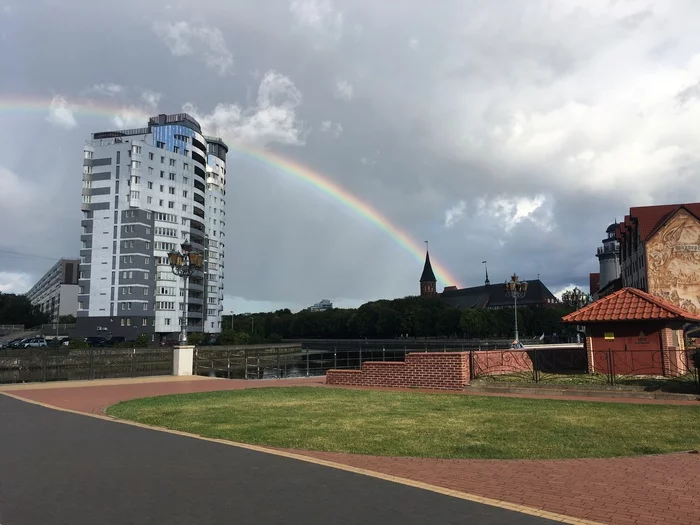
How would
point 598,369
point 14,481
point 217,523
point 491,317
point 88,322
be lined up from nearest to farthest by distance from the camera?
1. point 217,523
2. point 14,481
3. point 598,369
4. point 88,322
5. point 491,317

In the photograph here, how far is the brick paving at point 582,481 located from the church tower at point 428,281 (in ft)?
546

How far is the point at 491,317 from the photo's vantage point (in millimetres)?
108188

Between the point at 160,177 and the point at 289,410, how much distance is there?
83065 millimetres

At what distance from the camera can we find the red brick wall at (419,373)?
16.9 metres

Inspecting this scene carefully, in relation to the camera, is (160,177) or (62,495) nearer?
(62,495)

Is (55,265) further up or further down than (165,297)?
further up

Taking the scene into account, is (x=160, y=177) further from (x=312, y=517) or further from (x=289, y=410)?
(x=312, y=517)

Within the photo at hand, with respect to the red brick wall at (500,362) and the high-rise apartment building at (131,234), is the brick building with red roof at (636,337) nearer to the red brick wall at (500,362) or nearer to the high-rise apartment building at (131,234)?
the red brick wall at (500,362)

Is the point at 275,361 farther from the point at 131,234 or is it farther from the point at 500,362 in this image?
the point at 131,234

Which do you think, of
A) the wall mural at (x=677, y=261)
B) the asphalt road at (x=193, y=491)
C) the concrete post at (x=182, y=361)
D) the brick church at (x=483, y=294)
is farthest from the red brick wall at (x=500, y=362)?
the brick church at (x=483, y=294)

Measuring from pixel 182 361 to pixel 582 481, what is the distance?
20355 millimetres

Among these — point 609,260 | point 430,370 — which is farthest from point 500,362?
point 609,260

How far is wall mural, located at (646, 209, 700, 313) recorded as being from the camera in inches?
1934

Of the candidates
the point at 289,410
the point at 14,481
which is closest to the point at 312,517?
Answer: the point at 14,481
